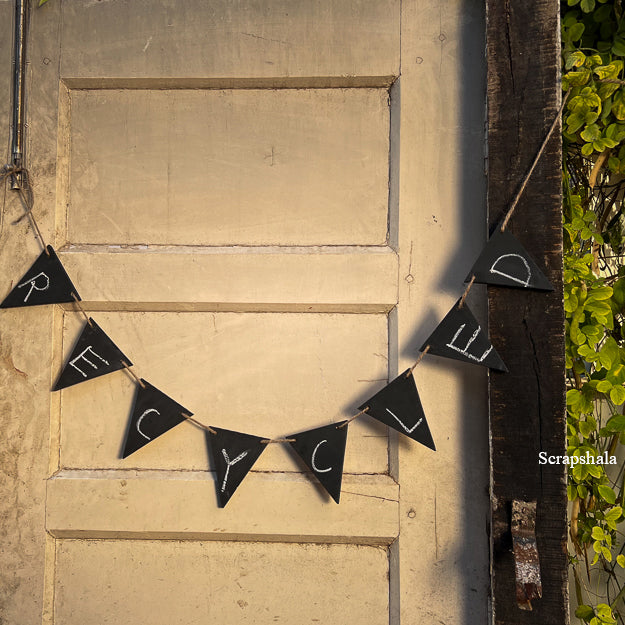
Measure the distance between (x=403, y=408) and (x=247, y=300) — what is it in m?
0.34

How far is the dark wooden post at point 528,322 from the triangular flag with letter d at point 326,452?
261mm

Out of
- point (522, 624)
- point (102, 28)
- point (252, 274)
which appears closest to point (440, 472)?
point (522, 624)

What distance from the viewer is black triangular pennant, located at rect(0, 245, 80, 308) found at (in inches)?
42.5

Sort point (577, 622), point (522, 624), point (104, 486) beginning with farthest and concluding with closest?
1. point (577, 622)
2. point (104, 486)
3. point (522, 624)

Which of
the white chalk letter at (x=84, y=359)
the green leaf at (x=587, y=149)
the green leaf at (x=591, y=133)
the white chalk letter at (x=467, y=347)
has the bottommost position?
the white chalk letter at (x=84, y=359)

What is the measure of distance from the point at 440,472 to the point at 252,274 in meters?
0.50

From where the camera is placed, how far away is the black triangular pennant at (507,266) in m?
A: 0.98

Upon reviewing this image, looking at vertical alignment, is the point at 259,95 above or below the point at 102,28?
below

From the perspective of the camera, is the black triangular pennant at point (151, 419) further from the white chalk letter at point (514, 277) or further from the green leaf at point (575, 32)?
the green leaf at point (575, 32)

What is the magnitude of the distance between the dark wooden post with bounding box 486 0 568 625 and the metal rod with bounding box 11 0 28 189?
0.87 meters

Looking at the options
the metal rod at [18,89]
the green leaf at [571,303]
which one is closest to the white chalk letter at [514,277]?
the green leaf at [571,303]

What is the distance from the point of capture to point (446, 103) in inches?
42.8

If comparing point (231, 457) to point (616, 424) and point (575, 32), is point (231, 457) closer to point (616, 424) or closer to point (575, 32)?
point (616, 424)

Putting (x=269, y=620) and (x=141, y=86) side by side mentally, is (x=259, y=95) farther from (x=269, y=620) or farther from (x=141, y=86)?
(x=269, y=620)
